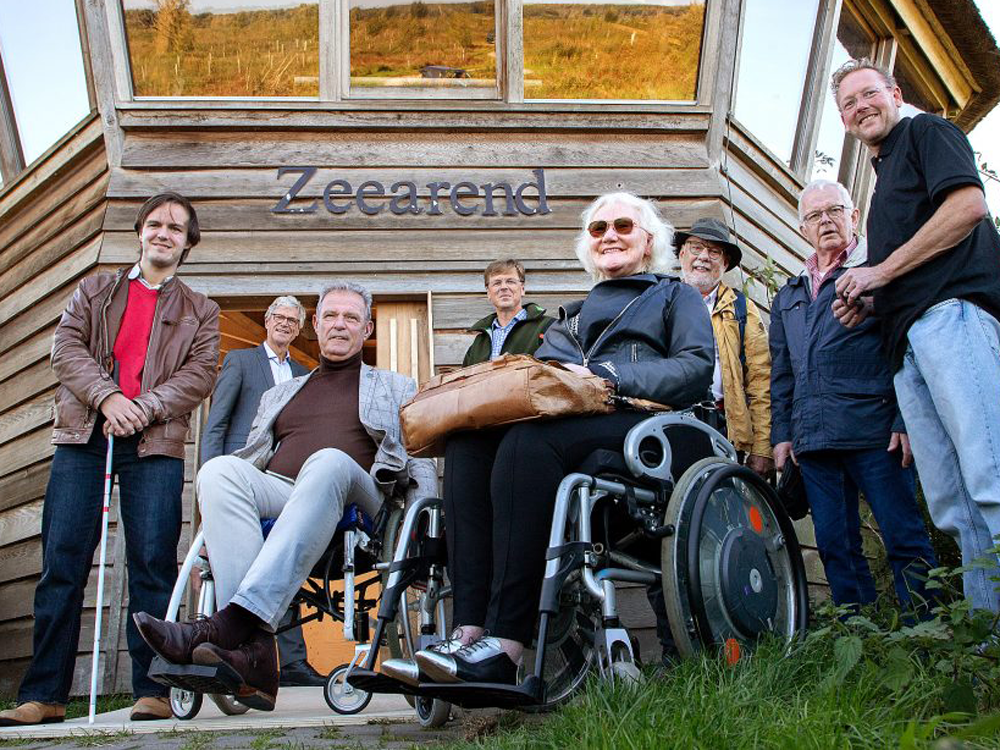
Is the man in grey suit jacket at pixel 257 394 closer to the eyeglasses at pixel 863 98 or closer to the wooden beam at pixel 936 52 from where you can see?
the eyeglasses at pixel 863 98

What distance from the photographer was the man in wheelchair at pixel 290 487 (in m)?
2.91

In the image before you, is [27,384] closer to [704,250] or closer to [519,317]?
[519,317]

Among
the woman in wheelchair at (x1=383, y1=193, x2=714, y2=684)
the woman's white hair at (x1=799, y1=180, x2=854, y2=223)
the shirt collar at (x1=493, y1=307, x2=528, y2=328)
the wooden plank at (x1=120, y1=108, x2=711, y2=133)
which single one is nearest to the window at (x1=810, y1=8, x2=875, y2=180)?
the wooden plank at (x1=120, y1=108, x2=711, y2=133)

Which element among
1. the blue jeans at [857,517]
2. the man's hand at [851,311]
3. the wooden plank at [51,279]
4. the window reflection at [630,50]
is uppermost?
the window reflection at [630,50]

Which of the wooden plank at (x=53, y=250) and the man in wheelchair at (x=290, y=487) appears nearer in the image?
the man in wheelchair at (x=290, y=487)

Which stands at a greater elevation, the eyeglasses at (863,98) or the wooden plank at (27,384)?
the eyeglasses at (863,98)

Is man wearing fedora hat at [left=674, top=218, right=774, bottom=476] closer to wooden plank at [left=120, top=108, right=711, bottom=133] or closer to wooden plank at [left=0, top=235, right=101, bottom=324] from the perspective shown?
wooden plank at [left=120, top=108, right=711, bottom=133]

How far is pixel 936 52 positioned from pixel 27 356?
685 centimetres

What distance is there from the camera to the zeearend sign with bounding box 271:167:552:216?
5.69 m

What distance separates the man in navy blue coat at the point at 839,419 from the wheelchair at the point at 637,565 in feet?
1.69

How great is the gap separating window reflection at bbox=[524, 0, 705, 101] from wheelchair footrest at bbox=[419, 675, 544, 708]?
4.30m

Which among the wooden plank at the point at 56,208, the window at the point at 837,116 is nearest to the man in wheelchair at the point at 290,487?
the wooden plank at the point at 56,208

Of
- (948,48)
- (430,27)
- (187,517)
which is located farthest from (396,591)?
(948,48)

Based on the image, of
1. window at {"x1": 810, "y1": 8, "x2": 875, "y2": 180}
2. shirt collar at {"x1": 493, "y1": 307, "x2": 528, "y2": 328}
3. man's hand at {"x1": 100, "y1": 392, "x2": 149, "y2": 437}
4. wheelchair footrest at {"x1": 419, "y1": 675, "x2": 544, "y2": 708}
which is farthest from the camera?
window at {"x1": 810, "y1": 8, "x2": 875, "y2": 180}
